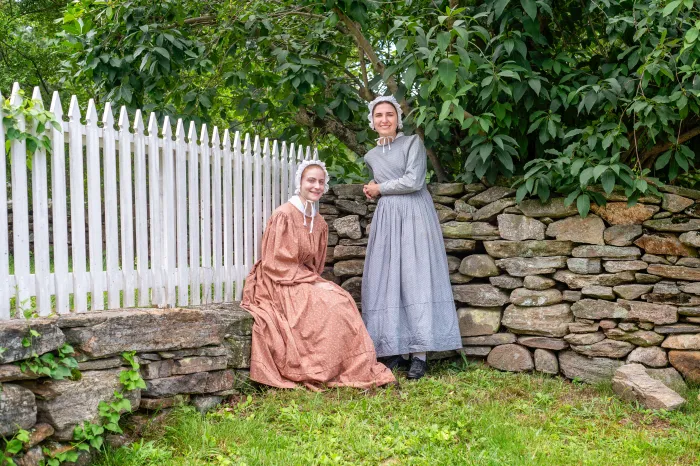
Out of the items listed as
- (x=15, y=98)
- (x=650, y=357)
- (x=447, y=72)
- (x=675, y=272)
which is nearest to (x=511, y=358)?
(x=650, y=357)

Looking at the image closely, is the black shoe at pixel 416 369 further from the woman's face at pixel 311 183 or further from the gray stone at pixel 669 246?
the gray stone at pixel 669 246

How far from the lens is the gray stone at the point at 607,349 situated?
429cm

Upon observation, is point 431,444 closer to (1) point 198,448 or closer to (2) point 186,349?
(1) point 198,448

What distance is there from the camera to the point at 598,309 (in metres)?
4.32

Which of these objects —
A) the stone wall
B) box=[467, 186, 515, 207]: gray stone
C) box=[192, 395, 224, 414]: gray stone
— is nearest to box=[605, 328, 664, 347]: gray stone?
the stone wall

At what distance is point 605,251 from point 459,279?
101cm

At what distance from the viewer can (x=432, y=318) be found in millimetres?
4363

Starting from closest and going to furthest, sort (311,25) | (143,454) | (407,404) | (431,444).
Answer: (143,454) < (431,444) < (407,404) < (311,25)

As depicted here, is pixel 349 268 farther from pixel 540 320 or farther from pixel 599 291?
pixel 599 291

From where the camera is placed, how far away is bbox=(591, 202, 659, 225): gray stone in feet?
14.0

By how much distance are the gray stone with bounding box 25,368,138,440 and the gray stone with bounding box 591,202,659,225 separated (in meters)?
3.18

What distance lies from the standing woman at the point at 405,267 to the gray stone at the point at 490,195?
1.17 feet

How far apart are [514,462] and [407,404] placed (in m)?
0.89

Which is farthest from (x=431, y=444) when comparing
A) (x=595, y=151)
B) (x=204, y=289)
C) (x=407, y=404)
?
(x=595, y=151)
